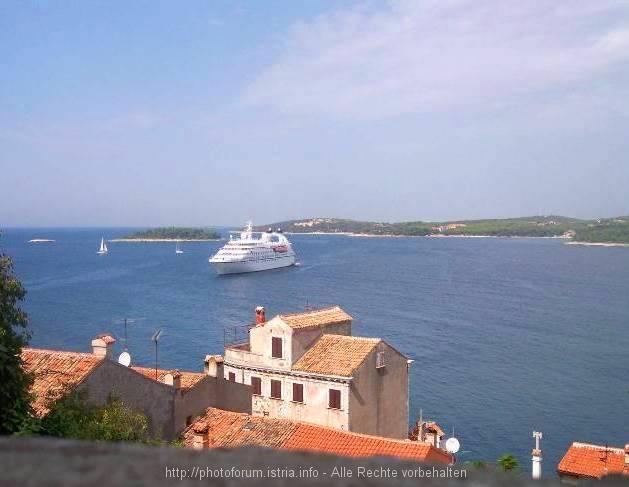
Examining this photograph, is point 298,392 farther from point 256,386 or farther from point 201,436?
point 201,436

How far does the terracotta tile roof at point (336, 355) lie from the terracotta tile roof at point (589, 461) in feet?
28.0

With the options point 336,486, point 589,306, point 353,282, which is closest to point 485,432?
point 336,486

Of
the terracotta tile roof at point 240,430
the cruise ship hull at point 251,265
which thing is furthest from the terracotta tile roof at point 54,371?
the cruise ship hull at point 251,265

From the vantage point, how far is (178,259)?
16950 cm

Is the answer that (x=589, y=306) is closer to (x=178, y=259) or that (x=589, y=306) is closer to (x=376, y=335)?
(x=376, y=335)

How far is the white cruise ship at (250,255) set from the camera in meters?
128

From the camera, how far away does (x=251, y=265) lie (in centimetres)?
13388

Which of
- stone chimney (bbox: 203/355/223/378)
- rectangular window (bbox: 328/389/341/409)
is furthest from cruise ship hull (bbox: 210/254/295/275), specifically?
stone chimney (bbox: 203/355/223/378)

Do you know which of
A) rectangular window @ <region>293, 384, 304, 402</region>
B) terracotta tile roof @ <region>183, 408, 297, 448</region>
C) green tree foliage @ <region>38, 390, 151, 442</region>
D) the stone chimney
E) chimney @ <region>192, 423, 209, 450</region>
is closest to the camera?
green tree foliage @ <region>38, 390, 151, 442</region>

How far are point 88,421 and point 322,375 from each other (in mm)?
12538

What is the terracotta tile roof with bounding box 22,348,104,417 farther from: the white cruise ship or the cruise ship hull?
the white cruise ship

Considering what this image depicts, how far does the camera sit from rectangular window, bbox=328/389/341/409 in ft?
81.7

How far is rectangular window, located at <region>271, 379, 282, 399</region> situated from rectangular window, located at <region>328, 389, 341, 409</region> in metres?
2.87

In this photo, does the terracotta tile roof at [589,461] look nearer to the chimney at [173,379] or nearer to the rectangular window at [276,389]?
the rectangular window at [276,389]
